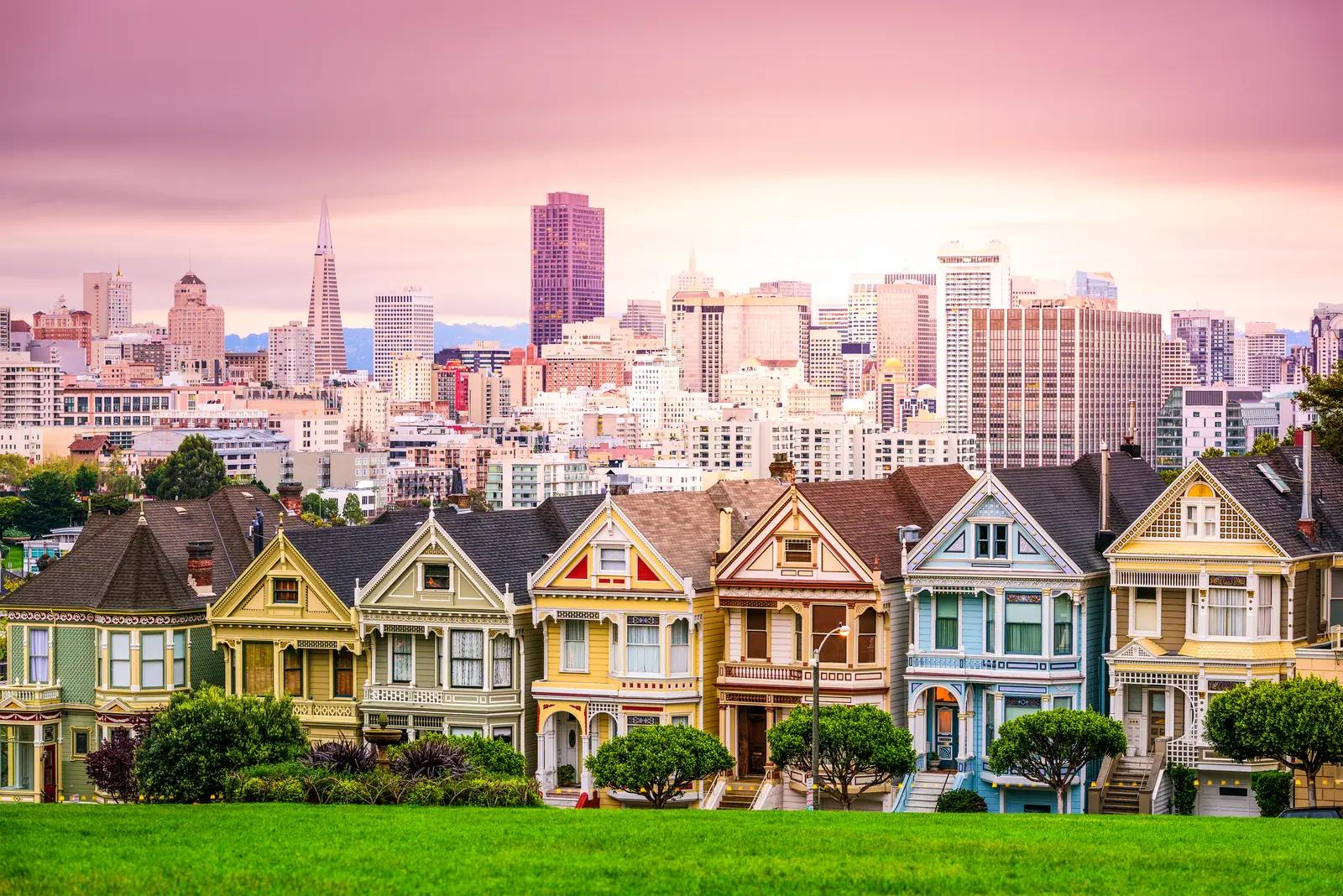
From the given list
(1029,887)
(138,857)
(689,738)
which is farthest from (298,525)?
(1029,887)

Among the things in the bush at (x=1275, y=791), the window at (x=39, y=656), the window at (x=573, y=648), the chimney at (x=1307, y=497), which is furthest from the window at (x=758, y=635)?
the window at (x=39, y=656)

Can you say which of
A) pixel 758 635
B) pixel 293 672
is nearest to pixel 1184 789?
pixel 758 635

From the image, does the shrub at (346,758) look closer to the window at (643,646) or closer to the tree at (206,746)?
the tree at (206,746)

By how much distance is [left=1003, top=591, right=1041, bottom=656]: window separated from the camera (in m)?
50.9

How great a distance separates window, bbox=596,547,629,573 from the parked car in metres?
14.3

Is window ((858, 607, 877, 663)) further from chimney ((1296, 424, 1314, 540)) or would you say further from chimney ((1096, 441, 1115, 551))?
chimney ((1296, 424, 1314, 540))

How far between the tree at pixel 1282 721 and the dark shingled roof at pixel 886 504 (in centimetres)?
774

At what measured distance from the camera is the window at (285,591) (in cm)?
5631

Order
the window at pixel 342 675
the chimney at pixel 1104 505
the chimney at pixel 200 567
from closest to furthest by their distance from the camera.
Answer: the chimney at pixel 1104 505, the window at pixel 342 675, the chimney at pixel 200 567

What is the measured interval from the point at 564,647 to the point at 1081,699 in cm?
1095

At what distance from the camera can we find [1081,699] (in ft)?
166

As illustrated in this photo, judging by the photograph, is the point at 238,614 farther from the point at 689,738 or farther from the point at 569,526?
the point at 689,738

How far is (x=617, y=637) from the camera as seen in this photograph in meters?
53.1

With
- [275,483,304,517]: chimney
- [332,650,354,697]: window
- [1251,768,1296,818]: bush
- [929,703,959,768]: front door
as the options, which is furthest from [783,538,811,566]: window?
[275,483,304,517]: chimney
